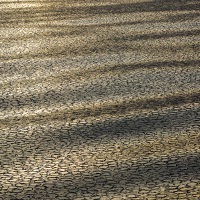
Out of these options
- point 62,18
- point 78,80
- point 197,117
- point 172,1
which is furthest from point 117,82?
point 172,1

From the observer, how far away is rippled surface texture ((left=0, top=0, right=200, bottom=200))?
5.56 metres

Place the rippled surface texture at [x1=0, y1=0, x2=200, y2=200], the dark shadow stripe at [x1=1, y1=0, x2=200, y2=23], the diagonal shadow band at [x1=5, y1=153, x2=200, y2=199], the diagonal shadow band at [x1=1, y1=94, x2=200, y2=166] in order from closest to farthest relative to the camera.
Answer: the diagonal shadow band at [x1=5, y1=153, x2=200, y2=199], the rippled surface texture at [x1=0, y1=0, x2=200, y2=200], the diagonal shadow band at [x1=1, y1=94, x2=200, y2=166], the dark shadow stripe at [x1=1, y1=0, x2=200, y2=23]

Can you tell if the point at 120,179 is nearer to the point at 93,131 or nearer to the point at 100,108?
the point at 93,131

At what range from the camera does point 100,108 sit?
748cm

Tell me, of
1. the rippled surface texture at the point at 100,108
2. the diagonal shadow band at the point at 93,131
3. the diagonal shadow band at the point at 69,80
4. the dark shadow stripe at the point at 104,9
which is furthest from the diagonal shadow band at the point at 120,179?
the dark shadow stripe at the point at 104,9

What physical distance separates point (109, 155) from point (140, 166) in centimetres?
36

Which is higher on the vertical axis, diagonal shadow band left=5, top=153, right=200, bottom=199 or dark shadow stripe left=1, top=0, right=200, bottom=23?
dark shadow stripe left=1, top=0, right=200, bottom=23

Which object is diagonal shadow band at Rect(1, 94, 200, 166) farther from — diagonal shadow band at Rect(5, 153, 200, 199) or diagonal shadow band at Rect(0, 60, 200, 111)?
diagonal shadow band at Rect(0, 60, 200, 111)

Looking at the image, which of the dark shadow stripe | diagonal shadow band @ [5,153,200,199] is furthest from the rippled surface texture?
the dark shadow stripe

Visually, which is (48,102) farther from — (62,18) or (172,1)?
(172,1)

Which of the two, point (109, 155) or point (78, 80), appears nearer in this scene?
point (109, 155)

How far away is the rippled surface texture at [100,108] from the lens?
18.2 ft

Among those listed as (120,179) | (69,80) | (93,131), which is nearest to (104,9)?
(69,80)

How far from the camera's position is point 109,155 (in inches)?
240
